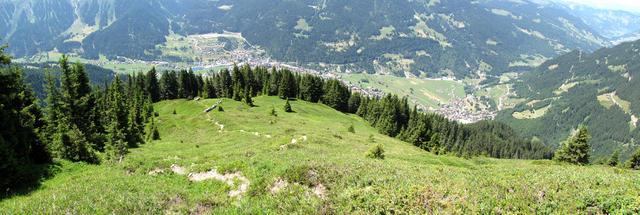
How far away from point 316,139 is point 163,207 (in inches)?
996

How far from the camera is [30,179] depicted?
602 inches

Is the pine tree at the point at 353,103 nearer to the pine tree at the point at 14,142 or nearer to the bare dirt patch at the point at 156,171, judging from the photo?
the bare dirt patch at the point at 156,171

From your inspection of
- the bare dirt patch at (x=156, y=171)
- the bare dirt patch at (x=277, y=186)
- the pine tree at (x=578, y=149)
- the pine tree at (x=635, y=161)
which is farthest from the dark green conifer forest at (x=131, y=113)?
the pine tree at (x=635, y=161)

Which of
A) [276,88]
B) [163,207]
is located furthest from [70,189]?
[276,88]

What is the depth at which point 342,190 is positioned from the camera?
11.2 m

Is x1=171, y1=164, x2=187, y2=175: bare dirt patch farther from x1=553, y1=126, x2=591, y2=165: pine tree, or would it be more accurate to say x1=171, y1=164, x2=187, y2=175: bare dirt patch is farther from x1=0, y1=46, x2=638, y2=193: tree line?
x1=553, y1=126, x2=591, y2=165: pine tree

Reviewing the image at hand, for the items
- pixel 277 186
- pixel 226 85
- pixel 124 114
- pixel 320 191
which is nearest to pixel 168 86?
pixel 226 85

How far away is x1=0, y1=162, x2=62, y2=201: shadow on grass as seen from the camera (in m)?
13.6

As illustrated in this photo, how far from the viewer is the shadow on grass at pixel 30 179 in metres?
13.6

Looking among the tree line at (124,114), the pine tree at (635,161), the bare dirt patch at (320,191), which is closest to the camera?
the bare dirt patch at (320,191)

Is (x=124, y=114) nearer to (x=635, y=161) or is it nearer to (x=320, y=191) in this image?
(x=320, y=191)

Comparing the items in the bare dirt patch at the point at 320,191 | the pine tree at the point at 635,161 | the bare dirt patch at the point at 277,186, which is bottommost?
the pine tree at the point at 635,161

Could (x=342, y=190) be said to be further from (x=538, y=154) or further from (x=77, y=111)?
(x=538, y=154)

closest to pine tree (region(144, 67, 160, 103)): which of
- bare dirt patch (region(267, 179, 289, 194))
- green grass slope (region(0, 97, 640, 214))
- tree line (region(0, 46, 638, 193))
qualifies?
tree line (region(0, 46, 638, 193))
